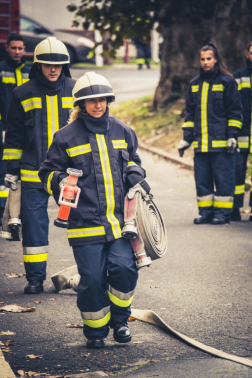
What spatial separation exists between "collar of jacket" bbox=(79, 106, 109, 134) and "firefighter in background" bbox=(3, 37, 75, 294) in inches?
44.7

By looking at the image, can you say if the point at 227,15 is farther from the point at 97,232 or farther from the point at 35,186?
the point at 97,232

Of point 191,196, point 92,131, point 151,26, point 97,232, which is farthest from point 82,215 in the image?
point 151,26

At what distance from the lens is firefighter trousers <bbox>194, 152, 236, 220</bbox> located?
7.69 m

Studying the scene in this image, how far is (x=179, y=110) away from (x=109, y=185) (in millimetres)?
10630

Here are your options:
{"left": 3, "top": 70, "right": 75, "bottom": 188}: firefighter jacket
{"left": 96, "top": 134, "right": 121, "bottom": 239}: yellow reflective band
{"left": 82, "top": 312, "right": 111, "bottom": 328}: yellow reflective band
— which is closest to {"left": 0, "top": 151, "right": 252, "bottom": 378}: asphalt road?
{"left": 82, "top": 312, "right": 111, "bottom": 328}: yellow reflective band

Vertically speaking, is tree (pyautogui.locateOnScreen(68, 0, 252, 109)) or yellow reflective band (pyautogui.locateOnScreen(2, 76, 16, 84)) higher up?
tree (pyautogui.locateOnScreen(68, 0, 252, 109))

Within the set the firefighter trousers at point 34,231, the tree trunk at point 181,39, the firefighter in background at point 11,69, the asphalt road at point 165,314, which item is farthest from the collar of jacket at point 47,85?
the tree trunk at point 181,39

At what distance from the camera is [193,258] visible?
620cm

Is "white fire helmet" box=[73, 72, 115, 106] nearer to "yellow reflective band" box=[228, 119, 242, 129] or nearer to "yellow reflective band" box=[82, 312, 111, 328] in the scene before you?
"yellow reflective band" box=[82, 312, 111, 328]

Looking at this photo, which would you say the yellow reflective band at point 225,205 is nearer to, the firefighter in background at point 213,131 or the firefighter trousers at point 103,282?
the firefighter in background at point 213,131

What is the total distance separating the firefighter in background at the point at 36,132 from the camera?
512 cm

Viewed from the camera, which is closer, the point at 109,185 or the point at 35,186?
the point at 109,185

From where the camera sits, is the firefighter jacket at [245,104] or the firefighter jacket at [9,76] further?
the firefighter jacket at [245,104]

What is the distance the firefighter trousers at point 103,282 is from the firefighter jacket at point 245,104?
14.1 feet
